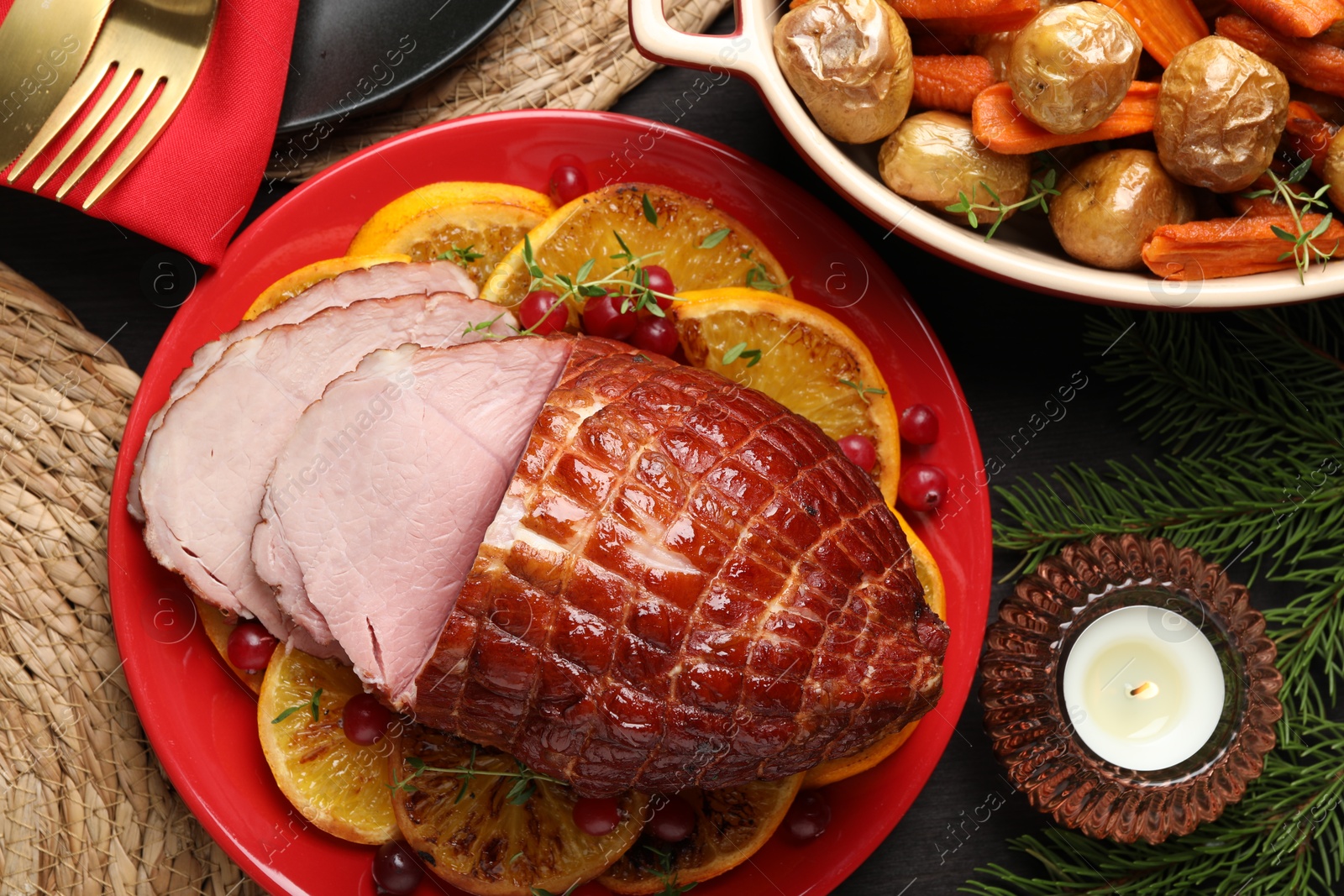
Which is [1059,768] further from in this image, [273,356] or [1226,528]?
[273,356]

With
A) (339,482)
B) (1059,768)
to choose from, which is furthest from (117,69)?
Result: (1059,768)

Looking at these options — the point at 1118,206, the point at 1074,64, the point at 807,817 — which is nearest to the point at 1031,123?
the point at 1074,64

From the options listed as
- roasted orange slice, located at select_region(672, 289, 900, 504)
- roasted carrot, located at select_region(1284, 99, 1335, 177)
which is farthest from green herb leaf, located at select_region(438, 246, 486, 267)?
roasted carrot, located at select_region(1284, 99, 1335, 177)

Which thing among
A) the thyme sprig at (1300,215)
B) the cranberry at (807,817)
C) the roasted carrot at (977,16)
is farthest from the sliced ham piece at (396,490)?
the thyme sprig at (1300,215)

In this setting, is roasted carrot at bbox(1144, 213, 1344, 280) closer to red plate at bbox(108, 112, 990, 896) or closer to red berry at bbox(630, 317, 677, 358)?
red plate at bbox(108, 112, 990, 896)

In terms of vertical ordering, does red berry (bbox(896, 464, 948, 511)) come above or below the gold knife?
below

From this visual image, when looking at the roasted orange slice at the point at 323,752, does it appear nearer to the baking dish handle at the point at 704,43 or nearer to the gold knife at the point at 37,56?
the gold knife at the point at 37,56
